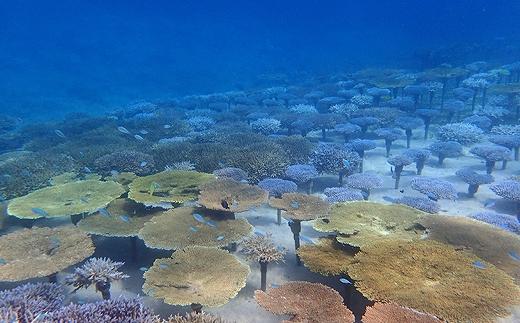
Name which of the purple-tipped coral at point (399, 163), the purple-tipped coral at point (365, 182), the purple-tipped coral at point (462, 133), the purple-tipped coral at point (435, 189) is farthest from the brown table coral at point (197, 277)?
the purple-tipped coral at point (462, 133)

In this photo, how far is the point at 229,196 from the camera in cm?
753

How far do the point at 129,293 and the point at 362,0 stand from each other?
181 meters

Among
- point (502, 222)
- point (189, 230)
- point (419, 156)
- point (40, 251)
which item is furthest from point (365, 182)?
point (40, 251)

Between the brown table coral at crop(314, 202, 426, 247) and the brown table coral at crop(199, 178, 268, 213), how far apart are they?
156 cm

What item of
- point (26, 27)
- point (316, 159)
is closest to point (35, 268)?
point (316, 159)

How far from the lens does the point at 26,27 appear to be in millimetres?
101625

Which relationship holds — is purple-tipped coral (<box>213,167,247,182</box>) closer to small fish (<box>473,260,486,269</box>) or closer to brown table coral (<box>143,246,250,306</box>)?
brown table coral (<box>143,246,250,306</box>)

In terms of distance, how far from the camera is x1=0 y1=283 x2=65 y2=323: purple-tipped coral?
4312 millimetres

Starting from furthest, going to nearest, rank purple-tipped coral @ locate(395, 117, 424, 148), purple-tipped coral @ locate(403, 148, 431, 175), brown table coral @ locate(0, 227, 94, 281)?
1. purple-tipped coral @ locate(395, 117, 424, 148)
2. purple-tipped coral @ locate(403, 148, 431, 175)
3. brown table coral @ locate(0, 227, 94, 281)

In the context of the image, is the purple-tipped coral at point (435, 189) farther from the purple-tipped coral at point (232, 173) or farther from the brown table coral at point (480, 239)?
the purple-tipped coral at point (232, 173)

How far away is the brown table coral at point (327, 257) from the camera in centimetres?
556

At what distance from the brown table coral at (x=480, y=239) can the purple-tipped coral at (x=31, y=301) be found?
6.39 m

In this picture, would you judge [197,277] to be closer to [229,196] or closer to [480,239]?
[229,196]

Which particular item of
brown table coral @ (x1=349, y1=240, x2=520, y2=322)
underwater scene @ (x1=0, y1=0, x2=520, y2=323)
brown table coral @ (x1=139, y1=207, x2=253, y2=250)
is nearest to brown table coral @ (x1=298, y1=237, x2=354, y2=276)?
underwater scene @ (x1=0, y1=0, x2=520, y2=323)
